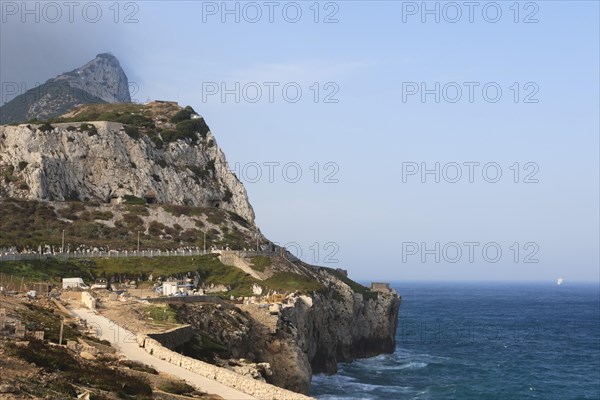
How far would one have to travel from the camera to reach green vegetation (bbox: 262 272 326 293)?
270 ft

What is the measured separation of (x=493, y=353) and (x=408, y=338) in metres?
22.0

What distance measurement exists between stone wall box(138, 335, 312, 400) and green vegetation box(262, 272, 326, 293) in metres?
38.9

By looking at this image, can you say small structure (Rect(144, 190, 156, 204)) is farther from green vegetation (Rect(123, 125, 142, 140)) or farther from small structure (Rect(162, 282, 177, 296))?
small structure (Rect(162, 282, 177, 296))

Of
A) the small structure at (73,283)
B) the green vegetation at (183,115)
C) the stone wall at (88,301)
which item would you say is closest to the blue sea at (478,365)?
the stone wall at (88,301)

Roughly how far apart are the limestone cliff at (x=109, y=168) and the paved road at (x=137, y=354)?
242 feet

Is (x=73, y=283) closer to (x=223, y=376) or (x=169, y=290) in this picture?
(x=169, y=290)

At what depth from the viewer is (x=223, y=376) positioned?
3594cm

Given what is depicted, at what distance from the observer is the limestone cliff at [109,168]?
124 metres

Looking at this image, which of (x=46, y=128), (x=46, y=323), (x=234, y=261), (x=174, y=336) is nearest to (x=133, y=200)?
(x=46, y=128)

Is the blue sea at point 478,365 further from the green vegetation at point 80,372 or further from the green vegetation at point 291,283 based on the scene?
the green vegetation at point 80,372

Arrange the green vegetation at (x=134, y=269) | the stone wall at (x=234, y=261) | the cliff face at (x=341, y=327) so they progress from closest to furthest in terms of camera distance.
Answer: the cliff face at (x=341, y=327), the green vegetation at (x=134, y=269), the stone wall at (x=234, y=261)

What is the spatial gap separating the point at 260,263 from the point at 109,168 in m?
47.2

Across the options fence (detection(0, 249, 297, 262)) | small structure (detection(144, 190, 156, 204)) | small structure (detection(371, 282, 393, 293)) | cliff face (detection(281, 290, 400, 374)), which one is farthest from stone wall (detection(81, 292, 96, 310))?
small structure (detection(144, 190, 156, 204))

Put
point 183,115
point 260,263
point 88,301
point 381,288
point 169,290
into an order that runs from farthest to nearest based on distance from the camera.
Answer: point 183,115, point 381,288, point 260,263, point 169,290, point 88,301
